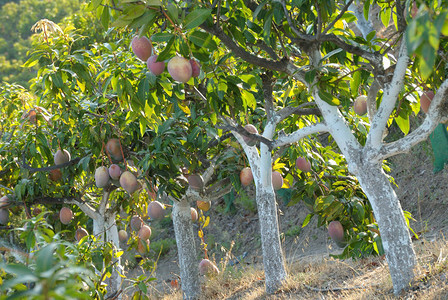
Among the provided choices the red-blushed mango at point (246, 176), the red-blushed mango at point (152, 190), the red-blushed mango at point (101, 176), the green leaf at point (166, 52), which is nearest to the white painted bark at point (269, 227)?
the red-blushed mango at point (246, 176)

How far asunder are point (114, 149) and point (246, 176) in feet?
3.51

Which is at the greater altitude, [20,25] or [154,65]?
[20,25]

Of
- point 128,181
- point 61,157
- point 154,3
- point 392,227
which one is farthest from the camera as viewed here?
point 61,157

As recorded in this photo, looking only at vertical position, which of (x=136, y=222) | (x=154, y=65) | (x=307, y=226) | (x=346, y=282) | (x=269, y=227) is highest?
(x=154, y=65)

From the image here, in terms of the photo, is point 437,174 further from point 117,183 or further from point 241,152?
point 117,183

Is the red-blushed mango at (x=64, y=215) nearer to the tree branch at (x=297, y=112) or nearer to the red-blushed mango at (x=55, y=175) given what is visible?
the red-blushed mango at (x=55, y=175)

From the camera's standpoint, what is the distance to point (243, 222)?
946cm

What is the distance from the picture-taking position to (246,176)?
4137 mm

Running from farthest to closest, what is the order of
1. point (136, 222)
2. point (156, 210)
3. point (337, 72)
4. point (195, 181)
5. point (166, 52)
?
1. point (136, 222)
2. point (195, 181)
3. point (156, 210)
4. point (337, 72)
5. point (166, 52)

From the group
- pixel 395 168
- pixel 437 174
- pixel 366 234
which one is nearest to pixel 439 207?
pixel 437 174

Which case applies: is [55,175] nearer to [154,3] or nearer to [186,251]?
[186,251]

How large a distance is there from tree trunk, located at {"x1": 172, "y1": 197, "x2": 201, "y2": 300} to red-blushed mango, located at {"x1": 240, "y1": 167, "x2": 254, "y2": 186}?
0.77 metres

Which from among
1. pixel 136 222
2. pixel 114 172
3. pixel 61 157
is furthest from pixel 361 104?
pixel 136 222

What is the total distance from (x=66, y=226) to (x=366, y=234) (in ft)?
9.83
